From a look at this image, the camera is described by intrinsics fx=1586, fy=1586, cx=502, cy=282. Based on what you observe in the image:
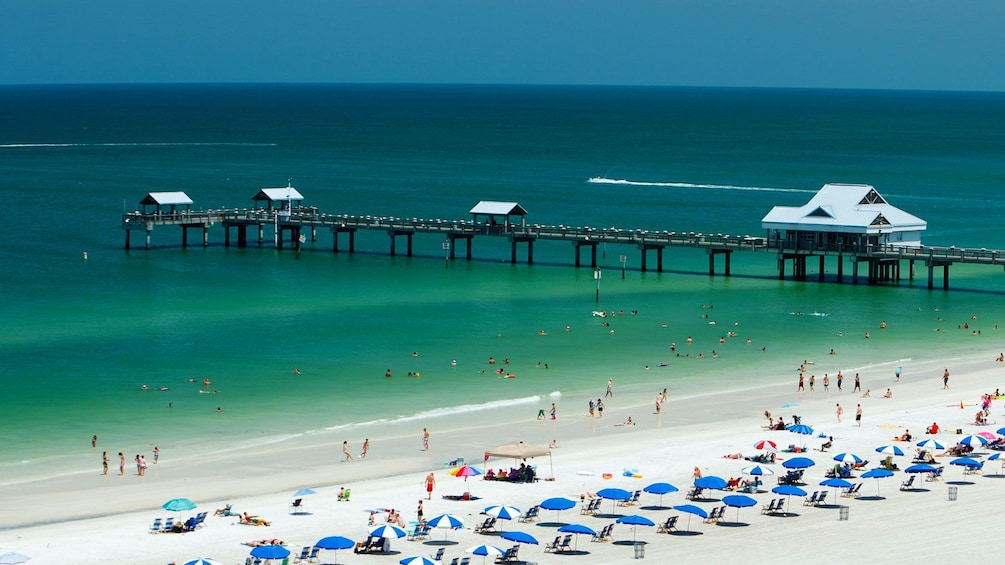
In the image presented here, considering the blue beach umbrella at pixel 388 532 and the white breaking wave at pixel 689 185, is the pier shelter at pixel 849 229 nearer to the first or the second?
the blue beach umbrella at pixel 388 532

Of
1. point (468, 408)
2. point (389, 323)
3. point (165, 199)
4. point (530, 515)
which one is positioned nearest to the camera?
point (530, 515)

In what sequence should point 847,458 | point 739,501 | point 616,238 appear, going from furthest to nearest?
point 616,238 → point 847,458 → point 739,501

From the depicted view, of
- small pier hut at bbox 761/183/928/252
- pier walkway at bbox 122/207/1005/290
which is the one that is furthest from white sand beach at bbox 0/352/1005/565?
small pier hut at bbox 761/183/928/252

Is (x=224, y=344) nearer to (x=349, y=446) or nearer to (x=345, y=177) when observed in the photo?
(x=349, y=446)

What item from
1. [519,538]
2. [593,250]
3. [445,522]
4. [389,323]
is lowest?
[519,538]

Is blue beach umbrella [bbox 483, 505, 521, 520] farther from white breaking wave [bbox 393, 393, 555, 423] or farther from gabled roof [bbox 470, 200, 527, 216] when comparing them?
gabled roof [bbox 470, 200, 527, 216]

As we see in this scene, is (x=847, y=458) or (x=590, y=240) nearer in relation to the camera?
(x=847, y=458)

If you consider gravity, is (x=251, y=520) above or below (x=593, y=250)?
below

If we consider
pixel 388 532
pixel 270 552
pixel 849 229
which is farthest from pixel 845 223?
pixel 270 552

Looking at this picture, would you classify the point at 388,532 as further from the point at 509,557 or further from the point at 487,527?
the point at 487,527
